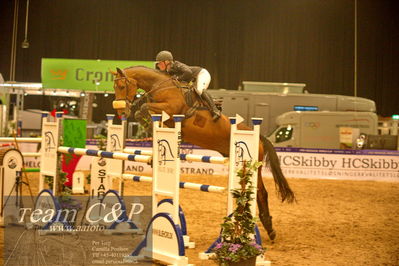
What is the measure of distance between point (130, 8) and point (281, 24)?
5.91 meters

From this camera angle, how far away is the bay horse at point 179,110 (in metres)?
6.52

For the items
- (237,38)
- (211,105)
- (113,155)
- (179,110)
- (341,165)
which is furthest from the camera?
(237,38)

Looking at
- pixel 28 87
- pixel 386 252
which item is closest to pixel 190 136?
pixel 386 252

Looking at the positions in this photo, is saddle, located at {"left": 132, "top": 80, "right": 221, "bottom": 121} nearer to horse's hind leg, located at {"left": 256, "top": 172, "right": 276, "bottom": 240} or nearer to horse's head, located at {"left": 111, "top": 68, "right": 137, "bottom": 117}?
horse's head, located at {"left": 111, "top": 68, "right": 137, "bottom": 117}

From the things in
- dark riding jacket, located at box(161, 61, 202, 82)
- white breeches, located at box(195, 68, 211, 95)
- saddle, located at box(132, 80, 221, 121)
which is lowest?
saddle, located at box(132, 80, 221, 121)

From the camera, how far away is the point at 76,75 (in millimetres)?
14766

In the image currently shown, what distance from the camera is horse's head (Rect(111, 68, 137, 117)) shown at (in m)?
6.47

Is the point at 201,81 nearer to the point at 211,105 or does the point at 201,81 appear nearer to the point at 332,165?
the point at 211,105

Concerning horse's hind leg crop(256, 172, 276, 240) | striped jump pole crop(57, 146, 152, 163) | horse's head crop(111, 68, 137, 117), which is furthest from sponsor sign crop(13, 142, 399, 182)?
striped jump pole crop(57, 146, 152, 163)

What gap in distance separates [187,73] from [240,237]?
8.87 feet

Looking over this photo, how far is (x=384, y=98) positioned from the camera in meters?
22.8
